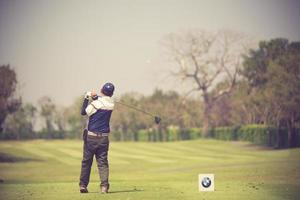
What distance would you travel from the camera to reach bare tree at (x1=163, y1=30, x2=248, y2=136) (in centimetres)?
2527

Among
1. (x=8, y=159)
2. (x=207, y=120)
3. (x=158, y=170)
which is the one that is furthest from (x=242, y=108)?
(x=8, y=159)

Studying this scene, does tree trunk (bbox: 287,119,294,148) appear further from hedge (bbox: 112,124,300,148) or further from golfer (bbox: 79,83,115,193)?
golfer (bbox: 79,83,115,193)

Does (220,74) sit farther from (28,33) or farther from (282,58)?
(28,33)

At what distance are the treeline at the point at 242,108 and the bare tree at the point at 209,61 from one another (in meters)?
0.21

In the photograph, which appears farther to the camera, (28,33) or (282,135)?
(282,135)

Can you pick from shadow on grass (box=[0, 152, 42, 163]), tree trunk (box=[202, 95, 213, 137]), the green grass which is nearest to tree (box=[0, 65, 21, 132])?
the green grass

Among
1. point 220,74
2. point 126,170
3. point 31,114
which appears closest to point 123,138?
point 220,74

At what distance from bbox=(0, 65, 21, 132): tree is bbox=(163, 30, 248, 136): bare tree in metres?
7.28

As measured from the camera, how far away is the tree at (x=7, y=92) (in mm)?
18747

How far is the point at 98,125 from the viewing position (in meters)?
9.23

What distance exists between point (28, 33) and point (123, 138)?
67.0 ft

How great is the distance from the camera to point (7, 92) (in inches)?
803

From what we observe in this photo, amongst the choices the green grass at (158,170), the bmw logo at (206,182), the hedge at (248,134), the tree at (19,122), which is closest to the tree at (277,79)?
the hedge at (248,134)

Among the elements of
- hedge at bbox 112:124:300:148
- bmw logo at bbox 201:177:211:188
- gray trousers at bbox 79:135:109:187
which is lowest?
bmw logo at bbox 201:177:211:188
